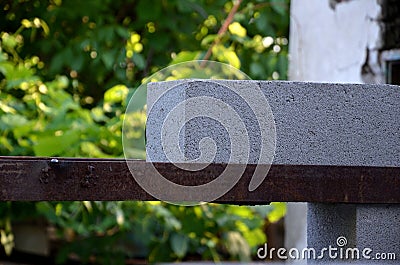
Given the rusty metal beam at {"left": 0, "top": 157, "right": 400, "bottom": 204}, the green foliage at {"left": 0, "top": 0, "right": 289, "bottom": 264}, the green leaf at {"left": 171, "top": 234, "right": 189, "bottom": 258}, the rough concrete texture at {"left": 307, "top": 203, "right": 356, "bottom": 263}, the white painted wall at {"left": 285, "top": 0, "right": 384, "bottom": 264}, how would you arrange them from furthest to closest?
the green leaf at {"left": 171, "top": 234, "right": 189, "bottom": 258} → the green foliage at {"left": 0, "top": 0, "right": 289, "bottom": 264} → the white painted wall at {"left": 285, "top": 0, "right": 384, "bottom": 264} → the rough concrete texture at {"left": 307, "top": 203, "right": 356, "bottom": 263} → the rusty metal beam at {"left": 0, "top": 157, "right": 400, "bottom": 204}

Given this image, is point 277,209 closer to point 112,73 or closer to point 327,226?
point 112,73

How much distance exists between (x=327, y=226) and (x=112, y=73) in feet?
10.5

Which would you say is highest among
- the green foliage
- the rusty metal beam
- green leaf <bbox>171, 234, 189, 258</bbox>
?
the rusty metal beam

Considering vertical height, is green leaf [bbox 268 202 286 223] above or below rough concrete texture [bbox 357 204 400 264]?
below

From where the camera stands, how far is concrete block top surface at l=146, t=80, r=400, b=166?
60.9 inches

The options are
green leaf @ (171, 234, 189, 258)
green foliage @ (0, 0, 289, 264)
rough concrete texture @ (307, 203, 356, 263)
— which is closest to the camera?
rough concrete texture @ (307, 203, 356, 263)

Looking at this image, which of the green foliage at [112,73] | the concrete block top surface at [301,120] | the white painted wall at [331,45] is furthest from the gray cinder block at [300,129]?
the green foliage at [112,73]

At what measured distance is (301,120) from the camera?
1.60 metres

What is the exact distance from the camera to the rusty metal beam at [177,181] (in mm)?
1429

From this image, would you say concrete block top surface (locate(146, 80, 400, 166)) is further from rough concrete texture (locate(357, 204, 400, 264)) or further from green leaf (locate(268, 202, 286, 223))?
green leaf (locate(268, 202, 286, 223))

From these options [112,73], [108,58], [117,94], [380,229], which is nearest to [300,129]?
[380,229]

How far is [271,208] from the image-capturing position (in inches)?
179

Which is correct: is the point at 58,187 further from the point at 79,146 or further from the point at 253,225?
the point at 253,225

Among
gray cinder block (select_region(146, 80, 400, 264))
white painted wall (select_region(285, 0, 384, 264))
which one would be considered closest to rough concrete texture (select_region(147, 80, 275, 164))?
gray cinder block (select_region(146, 80, 400, 264))
